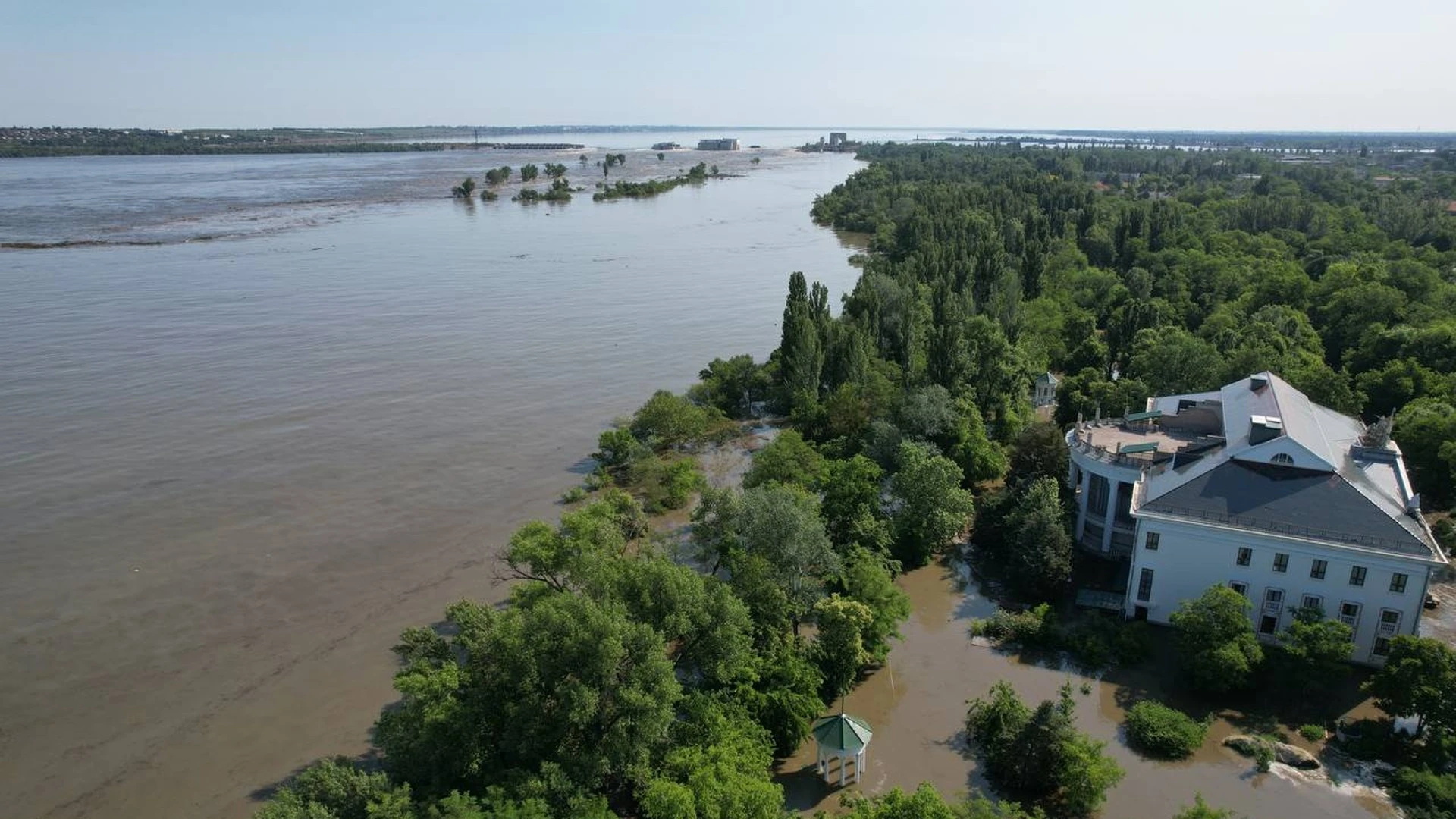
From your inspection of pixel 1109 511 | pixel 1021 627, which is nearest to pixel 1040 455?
pixel 1109 511

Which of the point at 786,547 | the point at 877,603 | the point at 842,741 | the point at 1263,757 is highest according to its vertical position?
the point at 786,547

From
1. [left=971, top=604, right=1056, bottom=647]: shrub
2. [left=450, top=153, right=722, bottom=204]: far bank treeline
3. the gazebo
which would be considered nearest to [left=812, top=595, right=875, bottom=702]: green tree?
the gazebo

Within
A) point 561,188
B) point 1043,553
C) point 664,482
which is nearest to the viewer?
point 1043,553

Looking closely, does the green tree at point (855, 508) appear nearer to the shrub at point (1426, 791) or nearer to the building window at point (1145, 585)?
the building window at point (1145, 585)

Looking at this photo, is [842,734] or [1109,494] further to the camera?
[1109,494]

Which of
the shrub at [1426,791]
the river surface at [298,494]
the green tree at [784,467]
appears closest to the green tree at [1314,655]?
the shrub at [1426,791]

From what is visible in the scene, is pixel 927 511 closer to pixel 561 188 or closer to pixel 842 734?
pixel 842 734

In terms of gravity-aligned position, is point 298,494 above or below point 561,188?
below
